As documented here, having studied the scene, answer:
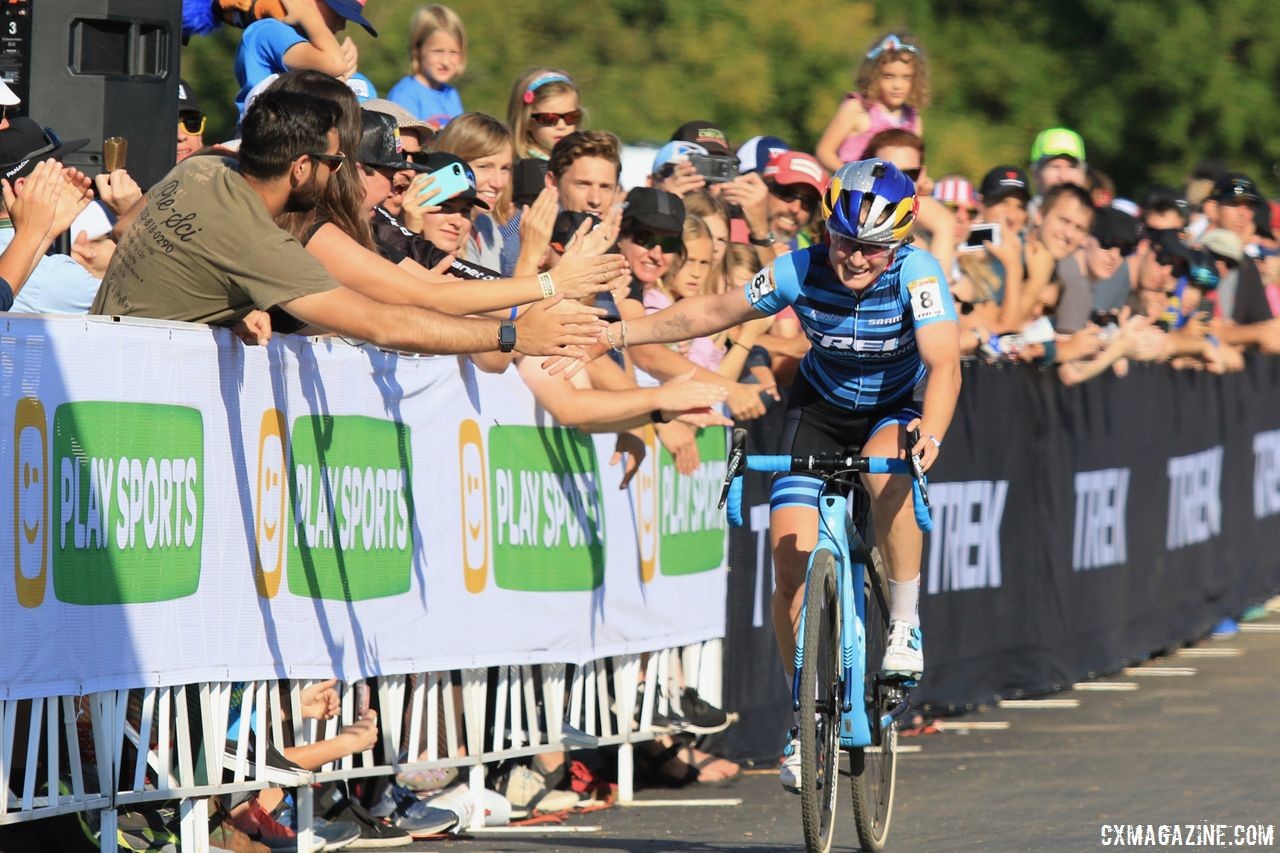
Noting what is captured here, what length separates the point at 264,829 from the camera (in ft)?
26.3

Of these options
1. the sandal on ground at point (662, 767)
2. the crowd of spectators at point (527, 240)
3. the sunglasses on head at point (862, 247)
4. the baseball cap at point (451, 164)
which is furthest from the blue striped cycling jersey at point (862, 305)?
the sandal on ground at point (662, 767)

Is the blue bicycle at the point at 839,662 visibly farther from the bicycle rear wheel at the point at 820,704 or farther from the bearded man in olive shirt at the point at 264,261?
the bearded man in olive shirt at the point at 264,261

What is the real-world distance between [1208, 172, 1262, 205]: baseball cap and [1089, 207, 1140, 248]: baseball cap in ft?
14.6

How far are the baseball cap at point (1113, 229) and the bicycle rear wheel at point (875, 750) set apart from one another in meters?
7.03

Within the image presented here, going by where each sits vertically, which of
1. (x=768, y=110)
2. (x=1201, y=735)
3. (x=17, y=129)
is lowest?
(x=1201, y=735)

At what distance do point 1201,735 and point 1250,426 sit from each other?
7474mm

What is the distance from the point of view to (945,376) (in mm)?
8141

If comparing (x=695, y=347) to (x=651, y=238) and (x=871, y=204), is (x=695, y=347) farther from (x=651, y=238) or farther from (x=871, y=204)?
(x=871, y=204)

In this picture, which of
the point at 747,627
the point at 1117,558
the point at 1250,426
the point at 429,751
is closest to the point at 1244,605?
the point at 1250,426

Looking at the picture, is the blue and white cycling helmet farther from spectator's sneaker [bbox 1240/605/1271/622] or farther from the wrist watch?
spectator's sneaker [bbox 1240/605/1271/622]

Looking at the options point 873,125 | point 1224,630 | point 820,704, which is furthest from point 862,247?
point 1224,630

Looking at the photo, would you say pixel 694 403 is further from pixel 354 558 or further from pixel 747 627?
pixel 747 627

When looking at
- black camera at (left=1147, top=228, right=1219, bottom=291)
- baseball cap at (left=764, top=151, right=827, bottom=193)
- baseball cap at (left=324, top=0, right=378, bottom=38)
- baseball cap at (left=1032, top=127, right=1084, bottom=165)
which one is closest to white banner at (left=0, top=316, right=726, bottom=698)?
baseball cap at (left=324, top=0, right=378, bottom=38)

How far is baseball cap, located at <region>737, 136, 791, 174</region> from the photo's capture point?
13025 millimetres
